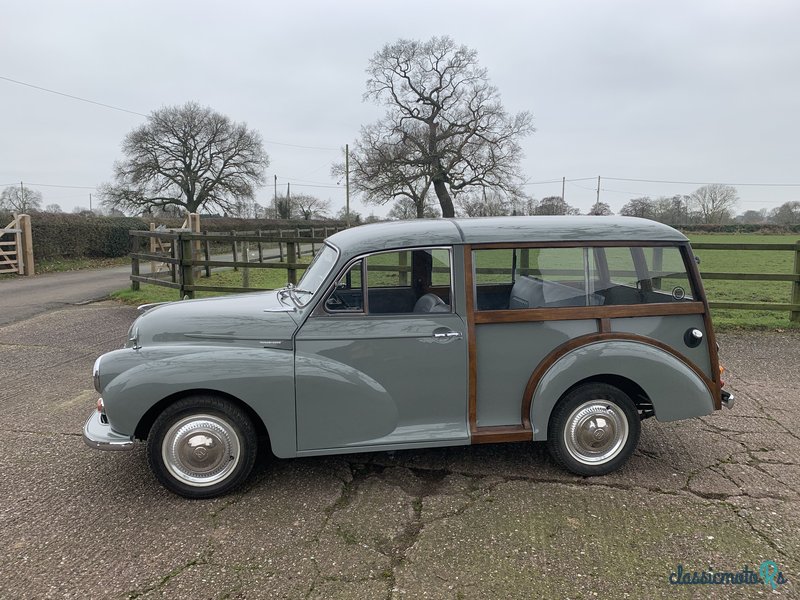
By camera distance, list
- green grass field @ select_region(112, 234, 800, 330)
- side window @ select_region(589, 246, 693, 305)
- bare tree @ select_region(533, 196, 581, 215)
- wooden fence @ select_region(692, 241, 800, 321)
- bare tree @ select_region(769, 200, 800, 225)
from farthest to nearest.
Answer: bare tree @ select_region(769, 200, 800, 225), bare tree @ select_region(533, 196, 581, 215), green grass field @ select_region(112, 234, 800, 330), wooden fence @ select_region(692, 241, 800, 321), side window @ select_region(589, 246, 693, 305)

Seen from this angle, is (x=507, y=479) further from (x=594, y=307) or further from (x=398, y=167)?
(x=398, y=167)

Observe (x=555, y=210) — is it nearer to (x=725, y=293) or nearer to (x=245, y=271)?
(x=725, y=293)

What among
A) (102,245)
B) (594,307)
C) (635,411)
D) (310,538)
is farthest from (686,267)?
(102,245)

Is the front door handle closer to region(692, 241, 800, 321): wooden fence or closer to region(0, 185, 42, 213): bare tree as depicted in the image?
region(692, 241, 800, 321): wooden fence

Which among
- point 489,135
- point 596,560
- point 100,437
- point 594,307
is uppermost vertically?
point 489,135

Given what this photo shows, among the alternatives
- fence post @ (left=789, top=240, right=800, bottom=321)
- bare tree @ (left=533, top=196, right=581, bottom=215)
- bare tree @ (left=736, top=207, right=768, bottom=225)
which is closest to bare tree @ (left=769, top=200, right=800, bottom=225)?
bare tree @ (left=736, top=207, right=768, bottom=225)

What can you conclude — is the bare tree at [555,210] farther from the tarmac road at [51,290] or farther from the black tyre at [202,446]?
the black tyre at [202,446]

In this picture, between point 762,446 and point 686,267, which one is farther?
point 762,446

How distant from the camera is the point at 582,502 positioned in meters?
3.26

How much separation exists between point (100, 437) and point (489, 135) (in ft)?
117

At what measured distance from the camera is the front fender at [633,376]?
343 centimetres

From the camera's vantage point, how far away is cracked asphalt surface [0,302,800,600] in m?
2.57

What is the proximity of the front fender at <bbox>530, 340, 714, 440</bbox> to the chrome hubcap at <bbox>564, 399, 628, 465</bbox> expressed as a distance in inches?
7.4

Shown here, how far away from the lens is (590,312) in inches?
140
